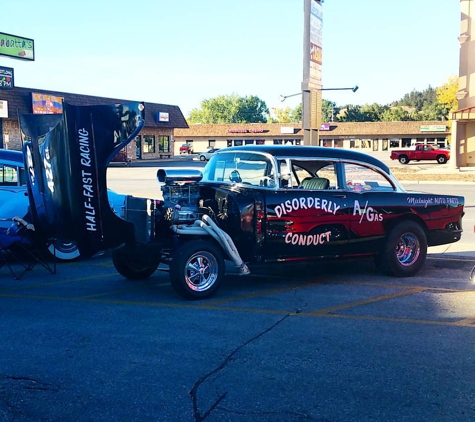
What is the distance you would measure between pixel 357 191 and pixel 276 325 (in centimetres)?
284

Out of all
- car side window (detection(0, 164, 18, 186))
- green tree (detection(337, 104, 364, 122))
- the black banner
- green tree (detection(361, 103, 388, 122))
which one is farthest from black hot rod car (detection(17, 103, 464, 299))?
green tree (detection(337, 104, 364, 122))

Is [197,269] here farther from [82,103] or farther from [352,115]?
[352,115]

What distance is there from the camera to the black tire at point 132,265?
7.97 m

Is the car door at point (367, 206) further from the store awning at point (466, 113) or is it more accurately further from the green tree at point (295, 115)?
the green tree at point (295, 115)

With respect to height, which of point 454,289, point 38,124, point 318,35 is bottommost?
point 454,289

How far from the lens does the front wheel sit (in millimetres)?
7953

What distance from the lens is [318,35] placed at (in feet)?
67.0

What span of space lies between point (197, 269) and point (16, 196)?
3.84 meters

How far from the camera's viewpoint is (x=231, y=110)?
13675 centimetres

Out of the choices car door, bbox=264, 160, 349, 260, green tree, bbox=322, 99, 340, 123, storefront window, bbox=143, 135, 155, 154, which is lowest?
car door, bbox=264, 160, 349, 260

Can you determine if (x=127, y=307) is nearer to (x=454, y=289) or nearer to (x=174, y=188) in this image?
(x=174, y=188)

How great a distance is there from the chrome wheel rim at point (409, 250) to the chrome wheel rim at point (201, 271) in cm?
295

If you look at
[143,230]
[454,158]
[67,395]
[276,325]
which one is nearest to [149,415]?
[67,395]

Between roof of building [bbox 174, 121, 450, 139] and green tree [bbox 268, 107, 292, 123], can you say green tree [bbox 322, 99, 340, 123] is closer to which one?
green tree [bbox 268, 107, 292, 123]
